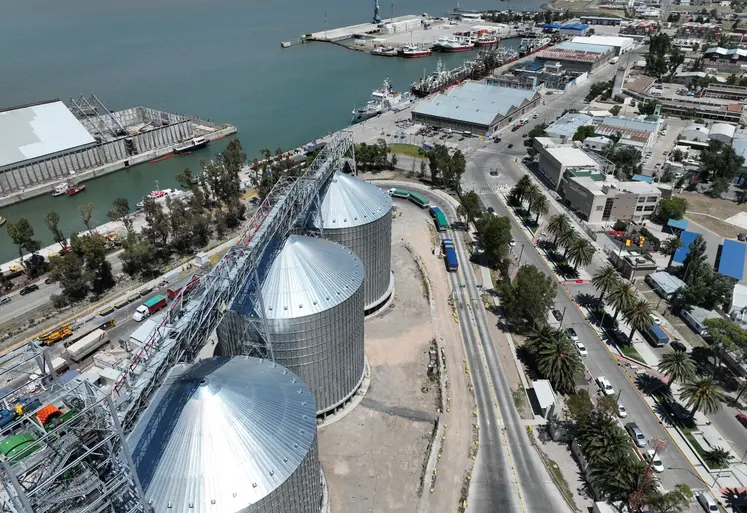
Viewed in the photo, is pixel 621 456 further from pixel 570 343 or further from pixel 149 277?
pixel 149 277

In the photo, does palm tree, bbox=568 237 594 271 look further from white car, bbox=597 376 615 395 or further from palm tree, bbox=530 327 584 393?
white car, bbox=597 376 615 395

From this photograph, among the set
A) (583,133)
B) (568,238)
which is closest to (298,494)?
(568,238)

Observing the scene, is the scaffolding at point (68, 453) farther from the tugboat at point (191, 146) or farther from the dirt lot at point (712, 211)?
the tugboat at point (191, 146)

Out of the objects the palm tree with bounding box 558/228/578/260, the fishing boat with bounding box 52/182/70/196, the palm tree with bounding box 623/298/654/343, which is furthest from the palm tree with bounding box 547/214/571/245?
the fishing boat with bounding box 52/182/70/196

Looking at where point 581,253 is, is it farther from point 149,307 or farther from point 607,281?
point 149,307

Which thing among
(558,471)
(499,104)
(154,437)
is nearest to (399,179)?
(499,104)
